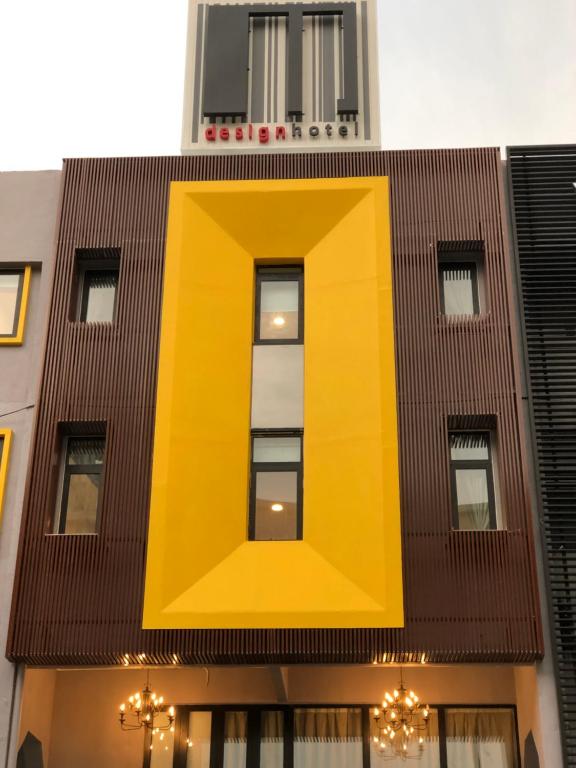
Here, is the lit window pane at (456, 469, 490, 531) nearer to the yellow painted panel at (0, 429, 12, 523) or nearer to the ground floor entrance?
the ground floor entrance

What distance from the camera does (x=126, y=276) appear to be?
17703 mm

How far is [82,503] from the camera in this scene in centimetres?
1659

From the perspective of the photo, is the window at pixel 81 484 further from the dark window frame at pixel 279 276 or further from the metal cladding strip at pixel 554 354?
the metal cladding strip at pixel 554 354

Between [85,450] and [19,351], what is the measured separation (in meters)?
2.45

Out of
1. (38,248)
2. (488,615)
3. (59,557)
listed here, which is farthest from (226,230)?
(488,615)

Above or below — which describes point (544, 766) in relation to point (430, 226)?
below

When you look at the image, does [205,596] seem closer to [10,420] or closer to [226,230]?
[10,420]

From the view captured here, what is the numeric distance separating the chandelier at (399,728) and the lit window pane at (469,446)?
4772mm

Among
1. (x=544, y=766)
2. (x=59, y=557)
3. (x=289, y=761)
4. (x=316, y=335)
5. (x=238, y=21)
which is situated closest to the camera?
(x=544, y=766)

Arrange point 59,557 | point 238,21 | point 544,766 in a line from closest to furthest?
1. point 544,766
2. point 59,557
3. point 238,21

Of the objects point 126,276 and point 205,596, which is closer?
point 205,596

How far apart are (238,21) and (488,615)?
1358 centimetres

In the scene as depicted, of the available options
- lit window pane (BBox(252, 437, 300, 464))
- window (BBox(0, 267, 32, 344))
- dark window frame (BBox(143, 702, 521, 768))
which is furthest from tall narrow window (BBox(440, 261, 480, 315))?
window (BBox(0, 267, 32, 344))

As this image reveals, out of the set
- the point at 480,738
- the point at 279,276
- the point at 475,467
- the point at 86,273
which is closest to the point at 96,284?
the point at 86,273
